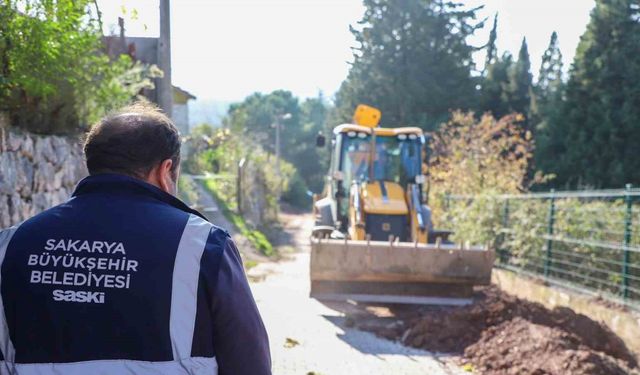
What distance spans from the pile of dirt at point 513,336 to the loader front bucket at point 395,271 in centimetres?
28

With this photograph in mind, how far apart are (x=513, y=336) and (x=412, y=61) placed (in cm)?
3448

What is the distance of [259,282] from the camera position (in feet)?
41.0

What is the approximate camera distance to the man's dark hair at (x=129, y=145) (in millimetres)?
2191

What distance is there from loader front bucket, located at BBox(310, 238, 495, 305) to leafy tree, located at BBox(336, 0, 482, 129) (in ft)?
98.1

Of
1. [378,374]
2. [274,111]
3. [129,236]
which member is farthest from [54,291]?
[274,111]

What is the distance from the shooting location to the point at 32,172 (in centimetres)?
702

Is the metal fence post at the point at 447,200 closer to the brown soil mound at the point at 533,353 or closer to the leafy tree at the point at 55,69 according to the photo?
the brown soil mound at the point at 533,353

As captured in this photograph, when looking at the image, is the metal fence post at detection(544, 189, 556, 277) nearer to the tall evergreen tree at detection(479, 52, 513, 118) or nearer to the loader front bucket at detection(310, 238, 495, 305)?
the loader front bucket at detection(310, 238, 495, 305)

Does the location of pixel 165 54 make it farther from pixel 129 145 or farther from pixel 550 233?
pixel 129 145

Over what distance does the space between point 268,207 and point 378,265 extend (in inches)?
789

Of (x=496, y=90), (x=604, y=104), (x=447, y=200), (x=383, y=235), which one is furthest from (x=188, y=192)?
(x=496, y=90)

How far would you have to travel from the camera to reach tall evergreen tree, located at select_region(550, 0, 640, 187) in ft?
91.4

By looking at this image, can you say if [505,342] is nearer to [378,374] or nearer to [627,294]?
[378,374]

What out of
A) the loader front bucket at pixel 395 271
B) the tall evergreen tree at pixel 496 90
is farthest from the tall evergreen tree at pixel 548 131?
the loader front bucket at pixel 395 271
